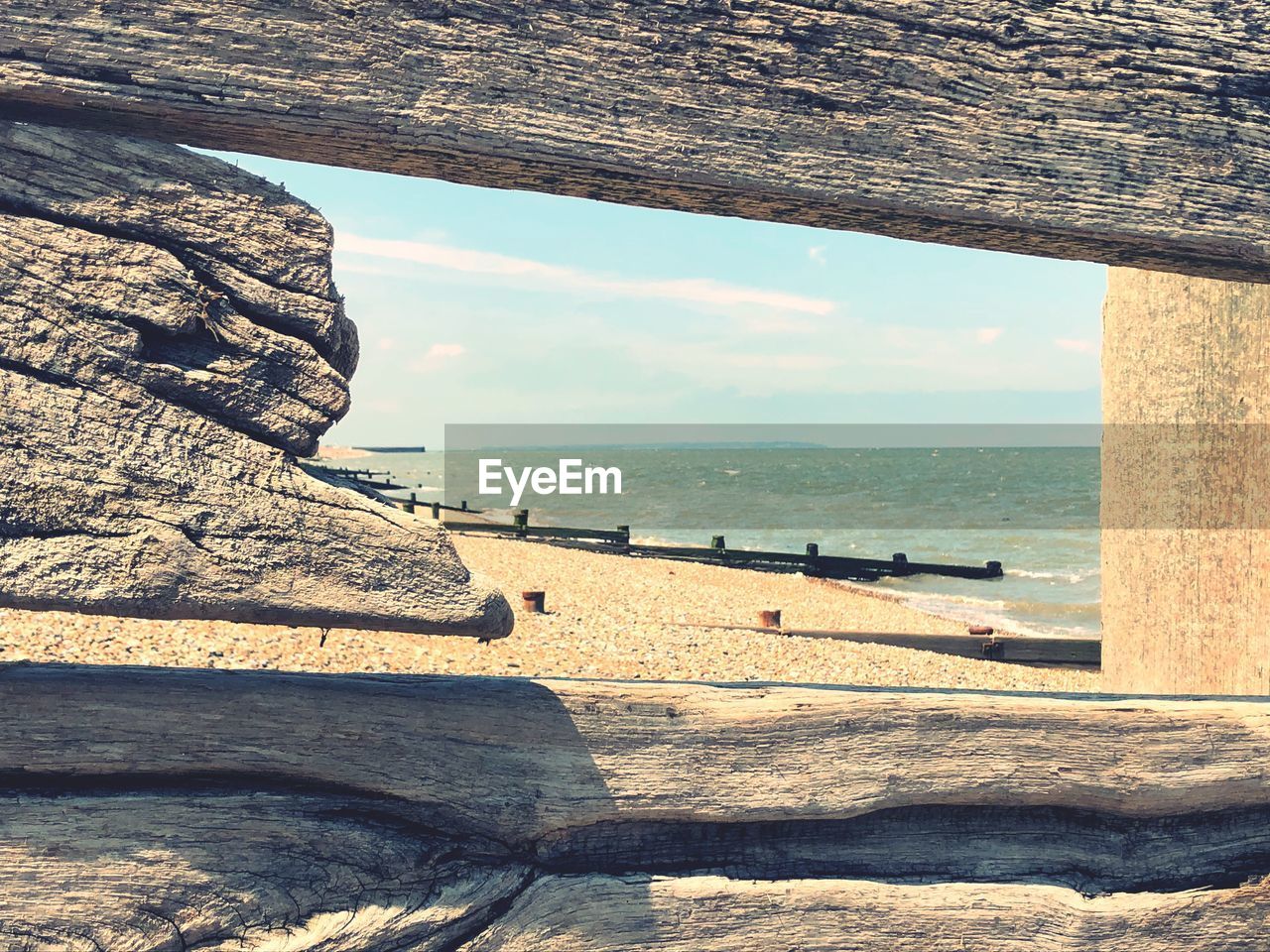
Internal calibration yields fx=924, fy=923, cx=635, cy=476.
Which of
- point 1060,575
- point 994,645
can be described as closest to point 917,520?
point 1060,575

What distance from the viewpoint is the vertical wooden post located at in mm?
2479

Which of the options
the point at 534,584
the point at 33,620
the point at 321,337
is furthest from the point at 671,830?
the point at 534,584

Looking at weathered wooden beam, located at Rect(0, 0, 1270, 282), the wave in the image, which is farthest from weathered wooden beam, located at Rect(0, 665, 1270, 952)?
the wave

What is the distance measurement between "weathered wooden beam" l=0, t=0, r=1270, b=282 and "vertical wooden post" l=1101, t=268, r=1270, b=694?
2.75 feet

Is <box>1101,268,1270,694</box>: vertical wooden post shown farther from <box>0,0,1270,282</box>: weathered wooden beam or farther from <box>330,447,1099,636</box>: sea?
<box>330,447,1099,636</box>: sea

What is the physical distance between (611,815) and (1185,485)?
198 centimetres

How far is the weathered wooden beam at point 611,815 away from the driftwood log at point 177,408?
1.12ft

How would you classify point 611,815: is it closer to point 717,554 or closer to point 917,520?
Answer: point 717,554

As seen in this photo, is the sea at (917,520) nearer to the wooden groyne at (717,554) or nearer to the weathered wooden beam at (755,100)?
the wooden groyne at (717,554)

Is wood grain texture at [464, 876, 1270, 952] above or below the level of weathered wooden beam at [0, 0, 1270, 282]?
below

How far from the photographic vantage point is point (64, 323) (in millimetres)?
1457

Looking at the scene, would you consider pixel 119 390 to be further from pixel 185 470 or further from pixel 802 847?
pixel 802 847

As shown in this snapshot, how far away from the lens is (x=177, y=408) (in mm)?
1482

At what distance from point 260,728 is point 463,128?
3.71 feet
